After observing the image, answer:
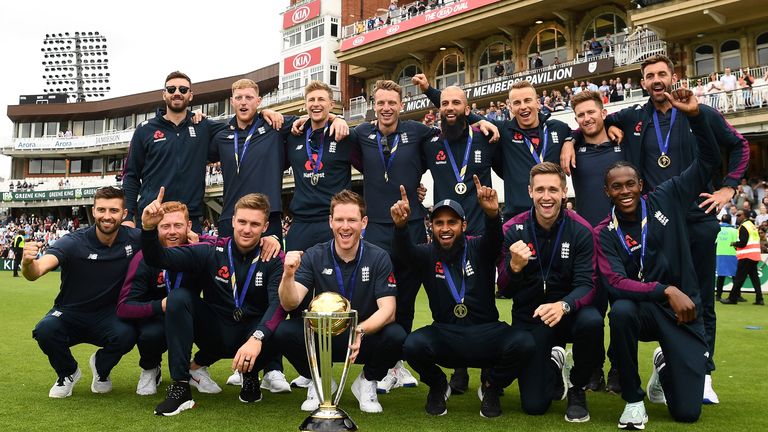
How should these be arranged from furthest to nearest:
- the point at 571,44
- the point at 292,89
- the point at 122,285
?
1. the point at 292,89
2. the point at 571,44
3. the point at 122,285

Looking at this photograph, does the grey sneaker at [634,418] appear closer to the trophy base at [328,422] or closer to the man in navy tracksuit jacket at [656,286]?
the man in navy tracksuit jacket at [656,286]

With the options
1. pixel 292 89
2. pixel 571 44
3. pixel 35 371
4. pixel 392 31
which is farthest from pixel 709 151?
pixel 292 89

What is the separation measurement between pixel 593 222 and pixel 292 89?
1433 inches

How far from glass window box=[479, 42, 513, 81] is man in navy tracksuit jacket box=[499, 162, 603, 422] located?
89.3 feet

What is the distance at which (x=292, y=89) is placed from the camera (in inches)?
1586

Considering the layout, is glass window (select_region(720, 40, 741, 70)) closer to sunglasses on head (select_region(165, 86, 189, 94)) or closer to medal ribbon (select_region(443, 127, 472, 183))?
medal ribbon (select_region(443, 127, 472, 183))

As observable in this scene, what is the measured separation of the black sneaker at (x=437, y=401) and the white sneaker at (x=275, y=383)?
4.20ft

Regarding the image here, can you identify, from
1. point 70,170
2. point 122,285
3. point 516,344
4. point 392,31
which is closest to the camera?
point 516,344

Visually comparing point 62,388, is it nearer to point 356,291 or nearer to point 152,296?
point 152,296

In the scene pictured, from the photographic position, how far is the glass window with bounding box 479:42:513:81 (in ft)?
102

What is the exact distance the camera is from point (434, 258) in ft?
15.7

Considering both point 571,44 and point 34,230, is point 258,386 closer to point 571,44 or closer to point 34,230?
point 571,44

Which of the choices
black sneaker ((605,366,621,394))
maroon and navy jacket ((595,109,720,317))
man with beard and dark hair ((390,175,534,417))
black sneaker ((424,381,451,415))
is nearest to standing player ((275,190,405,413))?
man with beard and dark hair ((390,175,534,417))

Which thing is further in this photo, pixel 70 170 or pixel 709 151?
pixel 70 170
